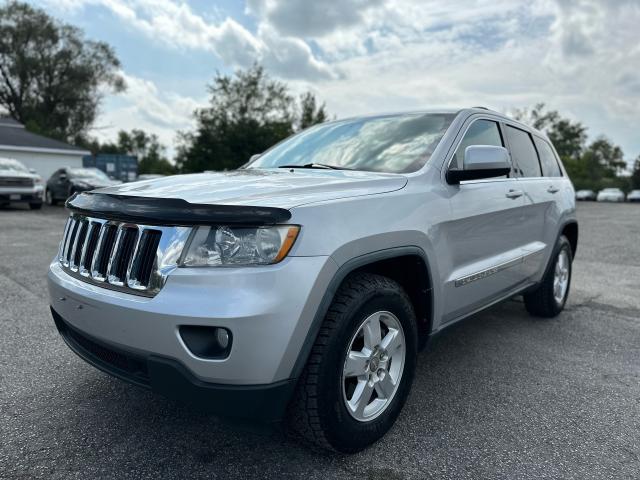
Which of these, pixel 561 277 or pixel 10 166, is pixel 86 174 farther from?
pixel 561 277

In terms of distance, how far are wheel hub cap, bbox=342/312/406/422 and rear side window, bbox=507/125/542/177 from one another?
2155mm

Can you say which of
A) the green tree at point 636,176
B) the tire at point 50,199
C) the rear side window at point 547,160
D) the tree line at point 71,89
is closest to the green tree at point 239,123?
the tree line at point 71,89

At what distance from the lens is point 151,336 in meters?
1.98

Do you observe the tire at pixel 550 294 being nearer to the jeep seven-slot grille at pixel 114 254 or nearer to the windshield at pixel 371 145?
the windshield at pixel 371 145

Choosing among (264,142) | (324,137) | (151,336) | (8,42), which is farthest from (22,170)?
(8,42)

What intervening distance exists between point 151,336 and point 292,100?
42469 millimetres

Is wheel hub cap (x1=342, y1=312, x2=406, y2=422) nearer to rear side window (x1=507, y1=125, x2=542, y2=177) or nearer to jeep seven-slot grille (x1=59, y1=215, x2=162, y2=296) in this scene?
jeep seven-slot grille (x1=59, y1=215, x2=162, y2=296)

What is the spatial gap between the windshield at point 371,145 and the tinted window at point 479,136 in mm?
160

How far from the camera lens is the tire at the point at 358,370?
2107 millimetres

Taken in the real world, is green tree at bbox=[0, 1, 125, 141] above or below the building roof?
above

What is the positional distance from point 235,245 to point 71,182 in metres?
17.6

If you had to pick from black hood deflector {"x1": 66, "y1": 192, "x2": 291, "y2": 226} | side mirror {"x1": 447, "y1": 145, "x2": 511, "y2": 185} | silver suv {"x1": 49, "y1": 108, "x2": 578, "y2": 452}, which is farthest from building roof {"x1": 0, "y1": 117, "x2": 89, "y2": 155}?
side mirror {"x1": 447, "y1": 145, "x2": 511, "y2": 185}

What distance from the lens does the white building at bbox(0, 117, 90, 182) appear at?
28031 mm

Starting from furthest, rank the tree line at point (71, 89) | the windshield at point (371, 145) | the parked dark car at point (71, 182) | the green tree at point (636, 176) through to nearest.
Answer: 1. the green tree at point (636, 176)
2. the tree line at point (71, 89)
3. the parked dark car at point (71, 182)
4. the windshield at point (371, 145)
